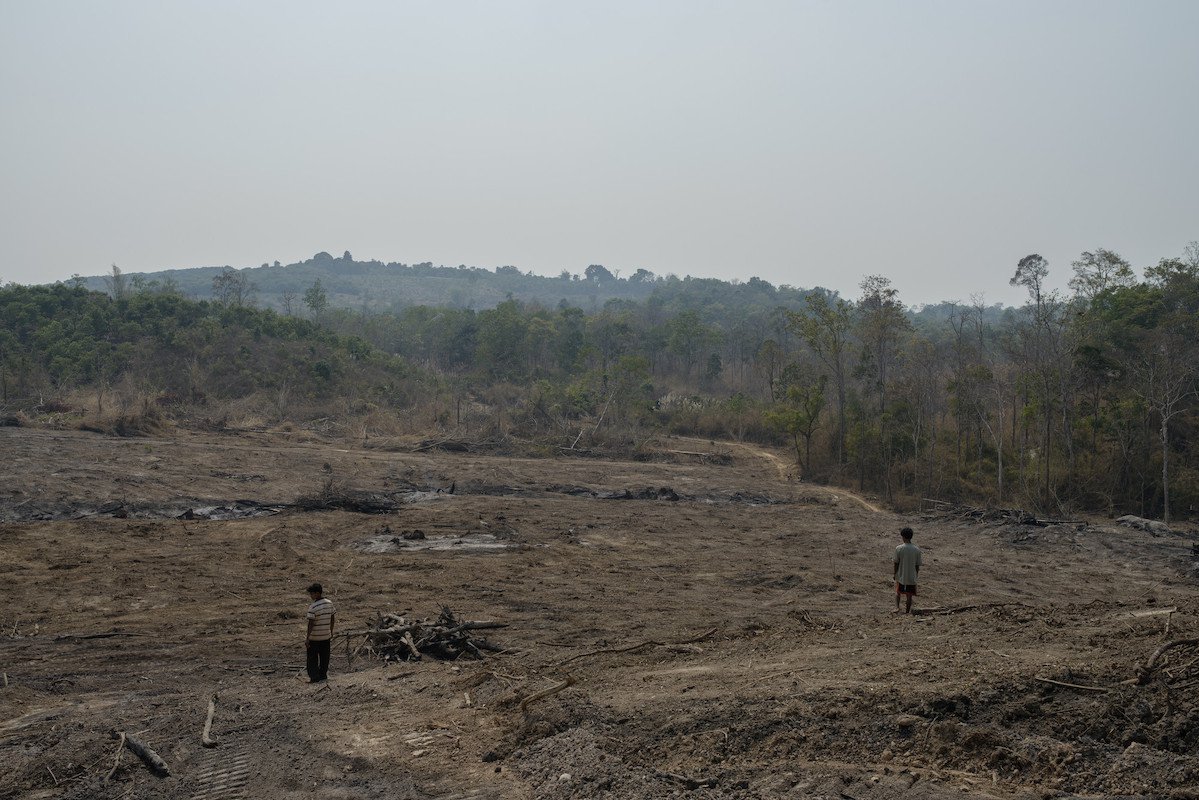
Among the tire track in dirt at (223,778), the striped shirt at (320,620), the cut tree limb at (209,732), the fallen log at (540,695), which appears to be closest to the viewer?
the tire track in dirt at (223,778)

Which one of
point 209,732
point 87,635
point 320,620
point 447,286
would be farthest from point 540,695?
point 447,286

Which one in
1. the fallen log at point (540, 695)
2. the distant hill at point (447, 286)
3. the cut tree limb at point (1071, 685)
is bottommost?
the fallen log at point (540, 695)

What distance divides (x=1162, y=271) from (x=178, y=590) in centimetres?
2940

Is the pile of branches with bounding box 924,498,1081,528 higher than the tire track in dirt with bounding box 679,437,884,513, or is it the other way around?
the pile of branches with bounding box 924,498,1081,528

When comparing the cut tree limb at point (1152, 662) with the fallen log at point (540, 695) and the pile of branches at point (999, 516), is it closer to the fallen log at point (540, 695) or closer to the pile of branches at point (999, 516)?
the fallen log at point (540, 695)

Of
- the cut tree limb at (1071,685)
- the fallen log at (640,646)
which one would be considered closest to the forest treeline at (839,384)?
the fallen log at (640,646)

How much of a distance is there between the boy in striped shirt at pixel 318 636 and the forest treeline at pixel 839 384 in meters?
19.7

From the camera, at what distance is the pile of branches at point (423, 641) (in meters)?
9.73

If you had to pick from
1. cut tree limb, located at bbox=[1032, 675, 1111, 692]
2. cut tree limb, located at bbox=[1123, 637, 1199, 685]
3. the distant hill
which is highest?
the distant hill

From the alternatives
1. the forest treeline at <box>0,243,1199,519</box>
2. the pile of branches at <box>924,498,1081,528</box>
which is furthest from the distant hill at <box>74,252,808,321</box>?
the pile of branches at <box>924,498,1081,528</box>

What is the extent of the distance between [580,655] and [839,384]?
2200 centimetres

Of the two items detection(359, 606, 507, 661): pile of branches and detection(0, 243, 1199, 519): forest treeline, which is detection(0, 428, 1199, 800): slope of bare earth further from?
detection(0, 243, 1199, 519): forest treeline

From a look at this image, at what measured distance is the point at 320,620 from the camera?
873 cm

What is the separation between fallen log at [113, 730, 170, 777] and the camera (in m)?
6.65
